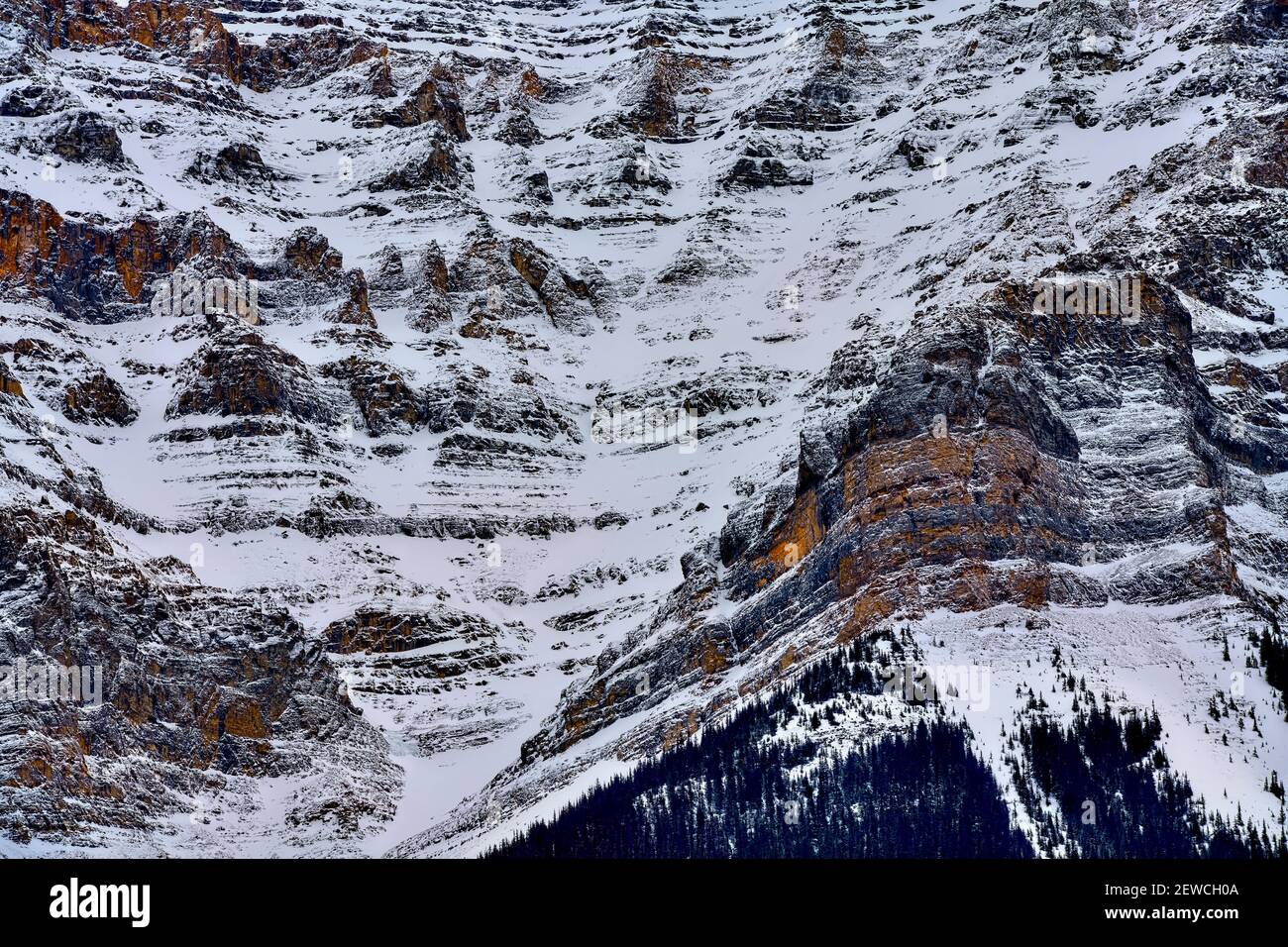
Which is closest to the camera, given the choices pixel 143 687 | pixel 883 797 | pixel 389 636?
pixel 883 797

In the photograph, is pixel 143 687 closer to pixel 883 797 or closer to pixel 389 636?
pixel 389 636

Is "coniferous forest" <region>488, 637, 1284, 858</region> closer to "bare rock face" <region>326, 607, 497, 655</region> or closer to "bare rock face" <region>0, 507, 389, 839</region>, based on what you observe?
"bare rock face" <region>0, 507, 389, 839</region>

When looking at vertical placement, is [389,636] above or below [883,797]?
above

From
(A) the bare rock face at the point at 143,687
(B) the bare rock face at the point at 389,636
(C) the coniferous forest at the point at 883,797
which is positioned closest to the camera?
(C) the coniferous forest at the point at 883,797

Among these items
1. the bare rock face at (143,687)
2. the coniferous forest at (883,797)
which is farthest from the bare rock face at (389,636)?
the coniferous forest at (883,797)

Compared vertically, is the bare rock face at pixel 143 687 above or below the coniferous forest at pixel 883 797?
above

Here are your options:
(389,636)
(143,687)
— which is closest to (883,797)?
(143,687)

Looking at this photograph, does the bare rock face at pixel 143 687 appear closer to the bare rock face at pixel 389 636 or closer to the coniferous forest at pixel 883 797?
the bare rock face at pixel 389 636

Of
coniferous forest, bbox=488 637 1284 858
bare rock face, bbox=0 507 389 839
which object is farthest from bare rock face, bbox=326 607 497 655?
coniferous forest, bbox=488 637 1284 858

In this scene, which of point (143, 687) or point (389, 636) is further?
point (389, 636)

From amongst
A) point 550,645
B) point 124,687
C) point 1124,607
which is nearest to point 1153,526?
point 1124,607
